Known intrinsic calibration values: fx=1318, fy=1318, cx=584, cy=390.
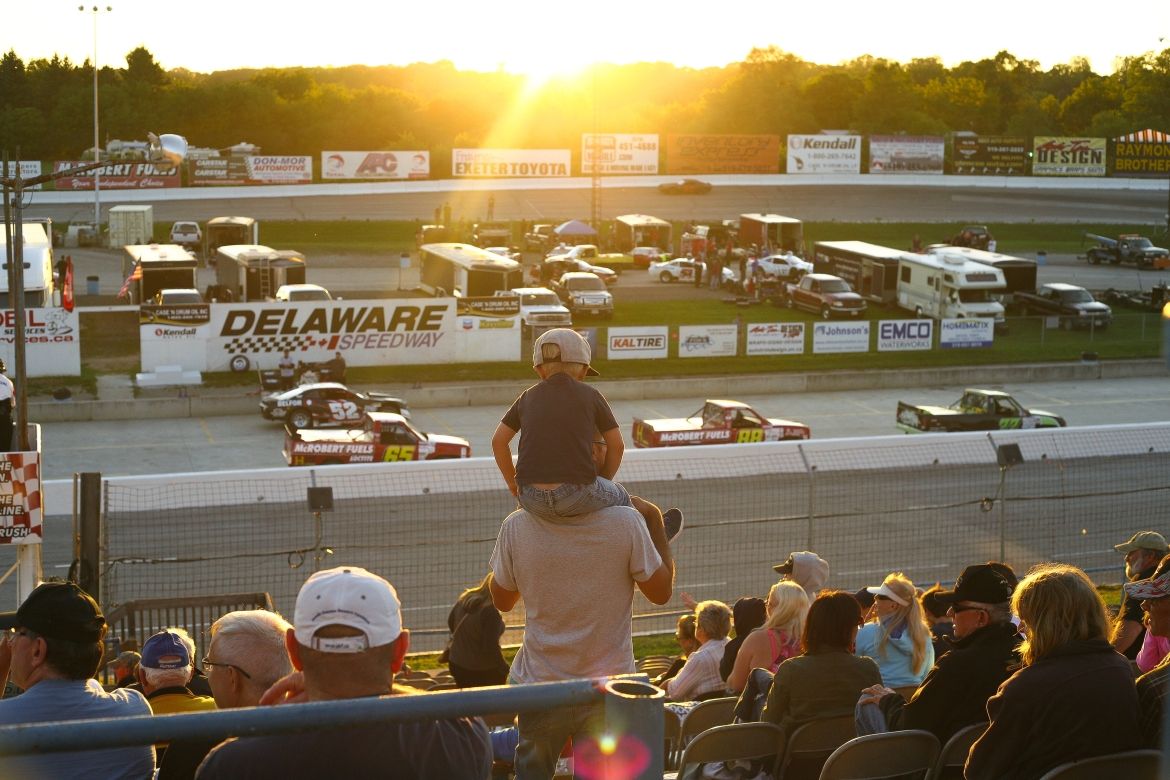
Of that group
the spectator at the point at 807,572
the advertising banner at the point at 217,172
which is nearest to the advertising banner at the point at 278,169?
the advertising banner at the point at 217,172

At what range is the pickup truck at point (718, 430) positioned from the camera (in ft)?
89.7

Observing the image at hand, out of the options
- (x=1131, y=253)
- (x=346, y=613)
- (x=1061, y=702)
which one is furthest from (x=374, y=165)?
(x=346, y=613)

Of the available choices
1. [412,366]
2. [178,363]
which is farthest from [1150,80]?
[178,363]

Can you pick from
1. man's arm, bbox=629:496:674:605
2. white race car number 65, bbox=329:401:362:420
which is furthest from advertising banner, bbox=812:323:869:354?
man's arm, bbox=629:496:674:605

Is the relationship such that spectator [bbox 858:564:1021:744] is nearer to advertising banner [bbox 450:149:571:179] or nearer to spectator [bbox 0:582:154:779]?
spectator [bbox 0:582:154:779]

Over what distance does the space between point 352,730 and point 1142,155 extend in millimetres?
85641

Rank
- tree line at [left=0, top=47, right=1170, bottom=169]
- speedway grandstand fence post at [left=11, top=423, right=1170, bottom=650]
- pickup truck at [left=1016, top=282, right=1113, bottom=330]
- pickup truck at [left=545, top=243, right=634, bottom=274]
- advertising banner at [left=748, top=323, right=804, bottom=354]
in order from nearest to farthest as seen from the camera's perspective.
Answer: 1. speedway grandstand fence post at [left=11, top=423, right=1170, bottom=650]
2. advertising banner at [left=748, top=323, right=804, bottom=354]
3. pickup truck at [left=1016, top=282, right=1113, bottom=330]
4. pickup truck at [left=545, top=243, right=634, bottom=274]
5. tree line at [left=0, top=47, right=1170, bottom=169]

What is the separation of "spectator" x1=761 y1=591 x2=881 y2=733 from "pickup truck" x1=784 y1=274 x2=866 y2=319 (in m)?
39.8

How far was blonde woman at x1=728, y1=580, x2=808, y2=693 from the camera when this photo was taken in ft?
24.6

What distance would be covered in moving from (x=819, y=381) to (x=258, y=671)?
33726mm

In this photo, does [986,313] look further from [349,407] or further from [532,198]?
[532,198]

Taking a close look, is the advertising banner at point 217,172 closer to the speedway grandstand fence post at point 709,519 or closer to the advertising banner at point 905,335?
the advertising banner at point 905,335

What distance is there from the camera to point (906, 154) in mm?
80812

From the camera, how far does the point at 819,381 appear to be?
37.4m
